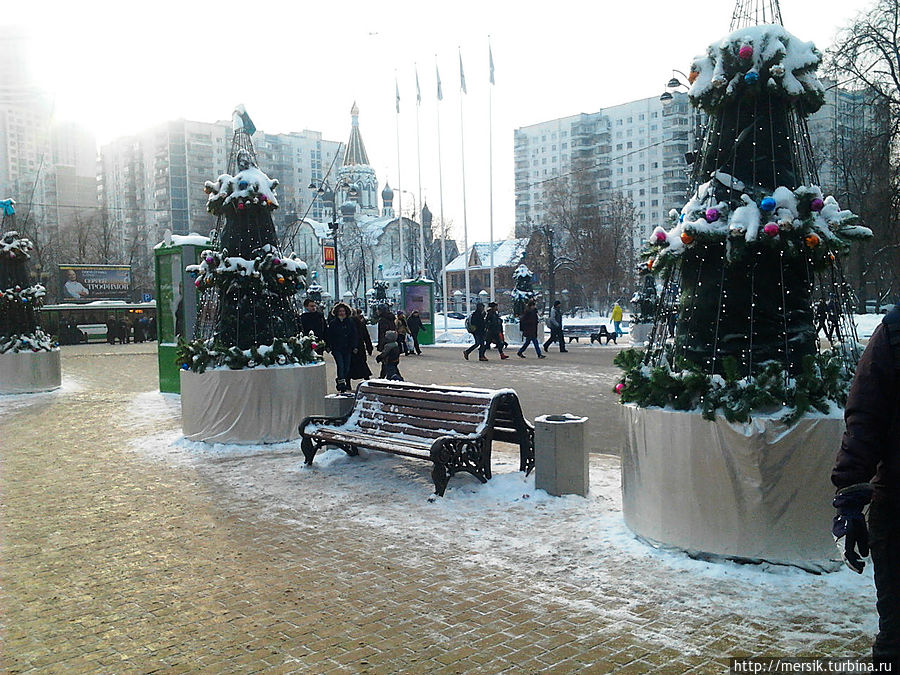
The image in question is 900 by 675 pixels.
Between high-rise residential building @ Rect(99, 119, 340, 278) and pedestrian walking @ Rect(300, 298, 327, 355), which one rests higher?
high-rise residential building @ Rect(99, 119, 340, 278)

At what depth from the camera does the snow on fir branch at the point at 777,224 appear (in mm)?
5383

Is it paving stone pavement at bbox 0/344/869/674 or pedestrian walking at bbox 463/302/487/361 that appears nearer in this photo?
paving stone pavement at bbox 0/344/869/674

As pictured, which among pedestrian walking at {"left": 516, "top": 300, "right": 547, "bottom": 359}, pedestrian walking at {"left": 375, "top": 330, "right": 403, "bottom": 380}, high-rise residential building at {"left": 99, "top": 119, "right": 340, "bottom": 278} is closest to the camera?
pedestrian walking at {"left": 375, "top": 330, "right": 403, "bottom": 380}

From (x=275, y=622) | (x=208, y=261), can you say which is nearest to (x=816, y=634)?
(x=275, y=622)

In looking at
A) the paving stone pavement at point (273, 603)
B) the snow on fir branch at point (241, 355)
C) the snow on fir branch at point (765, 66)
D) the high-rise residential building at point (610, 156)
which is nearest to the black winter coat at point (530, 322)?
the snow on fir branch at point (241, 355)

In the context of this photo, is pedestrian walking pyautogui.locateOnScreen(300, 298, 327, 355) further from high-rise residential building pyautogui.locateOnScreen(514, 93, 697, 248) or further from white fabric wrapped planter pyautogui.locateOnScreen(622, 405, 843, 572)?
high-rise residential building pyautogui.locateOnScreen(514, 93, 697, 248)

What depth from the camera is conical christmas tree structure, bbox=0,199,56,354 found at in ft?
57.4

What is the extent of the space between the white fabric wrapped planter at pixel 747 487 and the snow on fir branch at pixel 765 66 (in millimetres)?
2303

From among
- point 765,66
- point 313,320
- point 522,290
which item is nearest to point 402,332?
point 313,320

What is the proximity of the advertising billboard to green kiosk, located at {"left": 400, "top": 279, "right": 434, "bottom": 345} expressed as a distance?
2581 centimetres

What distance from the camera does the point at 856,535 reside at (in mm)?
3162

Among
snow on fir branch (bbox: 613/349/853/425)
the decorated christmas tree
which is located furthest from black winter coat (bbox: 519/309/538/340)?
snow on fir branch (bbox: 613/349/853/425)

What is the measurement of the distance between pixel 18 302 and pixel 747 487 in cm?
1693

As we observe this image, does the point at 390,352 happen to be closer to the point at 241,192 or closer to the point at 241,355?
the point at 241,355
